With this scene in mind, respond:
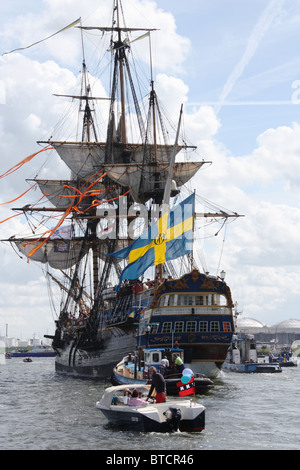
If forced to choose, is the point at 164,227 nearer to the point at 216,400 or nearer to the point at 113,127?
the point at 216,400

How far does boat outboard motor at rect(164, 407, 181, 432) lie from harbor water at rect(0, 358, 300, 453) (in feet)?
1.00

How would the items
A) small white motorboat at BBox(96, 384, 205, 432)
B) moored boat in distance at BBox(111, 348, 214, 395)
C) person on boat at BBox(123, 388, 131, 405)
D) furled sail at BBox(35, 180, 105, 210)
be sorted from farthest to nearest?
furled sail at BBox(35, 180, 105, 210) → moored boat in distance at BBox(111, 348, 214, 395) → person on boat at BBox(123, 388, 131, 405) → small white motorboat at BBox(96, 384, 205, 432)

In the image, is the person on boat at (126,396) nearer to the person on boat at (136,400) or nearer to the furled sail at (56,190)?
the person on boat at (136,400)

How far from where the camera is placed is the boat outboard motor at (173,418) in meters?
27.6


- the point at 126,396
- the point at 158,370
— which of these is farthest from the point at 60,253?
the point at 126,396

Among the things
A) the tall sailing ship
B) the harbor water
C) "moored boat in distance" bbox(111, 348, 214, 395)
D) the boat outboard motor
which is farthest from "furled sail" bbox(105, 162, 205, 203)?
the boat outboard motor

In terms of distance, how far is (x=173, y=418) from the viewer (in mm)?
27672

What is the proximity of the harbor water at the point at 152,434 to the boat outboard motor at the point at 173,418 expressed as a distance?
30cm

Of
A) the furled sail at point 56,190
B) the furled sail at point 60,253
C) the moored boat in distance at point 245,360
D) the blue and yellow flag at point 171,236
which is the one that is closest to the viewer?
the blue and yellow flag at point 171,236

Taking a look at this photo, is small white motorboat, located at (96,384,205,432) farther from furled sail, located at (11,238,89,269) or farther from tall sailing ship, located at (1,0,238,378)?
furled sail, located at (11,238,89,269)

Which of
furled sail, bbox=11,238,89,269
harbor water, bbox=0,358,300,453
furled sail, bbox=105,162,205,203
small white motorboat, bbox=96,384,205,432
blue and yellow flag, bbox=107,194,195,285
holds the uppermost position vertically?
furled sail, bbox=105,162,205,203

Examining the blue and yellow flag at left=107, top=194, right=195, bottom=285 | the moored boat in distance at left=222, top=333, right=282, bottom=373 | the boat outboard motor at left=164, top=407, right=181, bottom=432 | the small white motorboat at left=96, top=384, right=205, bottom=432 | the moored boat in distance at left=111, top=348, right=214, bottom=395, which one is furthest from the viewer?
the moored boat in distance at left=222, top=333, right=282, bottom=373

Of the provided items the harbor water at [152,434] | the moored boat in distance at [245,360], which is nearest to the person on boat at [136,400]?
the harbor water at [152,434]

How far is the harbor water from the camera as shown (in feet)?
87.8
